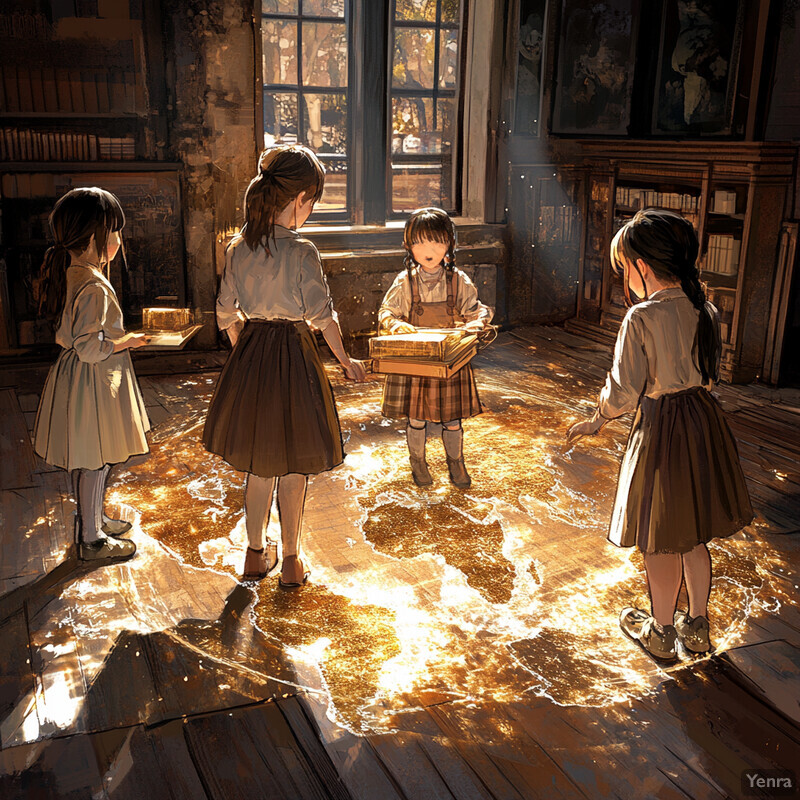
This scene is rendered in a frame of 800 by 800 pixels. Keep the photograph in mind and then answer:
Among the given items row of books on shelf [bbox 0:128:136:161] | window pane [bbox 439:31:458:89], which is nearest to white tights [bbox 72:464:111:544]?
row of books on shelf [bbox 0:128:136:161]

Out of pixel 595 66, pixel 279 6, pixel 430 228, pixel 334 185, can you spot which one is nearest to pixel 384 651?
pixel 430 228

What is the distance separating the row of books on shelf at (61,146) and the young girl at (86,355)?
9.99 ft

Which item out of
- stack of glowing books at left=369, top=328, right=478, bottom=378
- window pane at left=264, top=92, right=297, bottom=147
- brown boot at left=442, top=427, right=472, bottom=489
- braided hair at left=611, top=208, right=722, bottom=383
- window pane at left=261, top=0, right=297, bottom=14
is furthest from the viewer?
window pane at left=264, top=92, right=297, bottom=147

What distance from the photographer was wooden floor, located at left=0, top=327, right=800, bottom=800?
2219 mm

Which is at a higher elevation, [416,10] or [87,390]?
[416,10]

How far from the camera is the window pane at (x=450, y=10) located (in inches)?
266

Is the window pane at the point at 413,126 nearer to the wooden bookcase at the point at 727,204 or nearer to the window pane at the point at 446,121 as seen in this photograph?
the window pane at the point at 446,121

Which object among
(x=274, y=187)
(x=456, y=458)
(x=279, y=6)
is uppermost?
(x=279, y=6)

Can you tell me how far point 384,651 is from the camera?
2746mm

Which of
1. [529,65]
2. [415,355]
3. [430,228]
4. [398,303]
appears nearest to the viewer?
[415,355]

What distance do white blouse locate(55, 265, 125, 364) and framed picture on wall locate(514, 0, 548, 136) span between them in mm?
4817

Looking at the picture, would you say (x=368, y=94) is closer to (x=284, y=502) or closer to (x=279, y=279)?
(x=279, y=279)

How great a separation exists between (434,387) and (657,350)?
1.60 metres

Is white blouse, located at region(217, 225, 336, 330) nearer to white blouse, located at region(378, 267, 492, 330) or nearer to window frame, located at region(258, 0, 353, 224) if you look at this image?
white blouse, located at region(378, 267, 492, 330)
